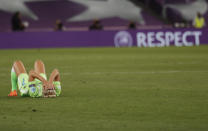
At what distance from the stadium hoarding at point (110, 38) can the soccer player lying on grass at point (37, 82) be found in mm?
25140

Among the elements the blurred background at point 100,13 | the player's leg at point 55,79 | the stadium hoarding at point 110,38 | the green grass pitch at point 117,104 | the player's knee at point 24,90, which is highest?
the blurred background at point 100,13

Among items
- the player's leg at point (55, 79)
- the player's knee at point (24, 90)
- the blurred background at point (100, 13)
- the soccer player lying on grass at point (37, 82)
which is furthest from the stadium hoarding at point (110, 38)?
the player's leg at point (55, 79)

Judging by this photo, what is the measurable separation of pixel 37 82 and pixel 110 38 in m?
26.5

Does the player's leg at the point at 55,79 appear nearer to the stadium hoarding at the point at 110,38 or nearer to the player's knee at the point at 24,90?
the player's knee at the point at 24,90

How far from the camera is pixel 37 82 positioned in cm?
1141

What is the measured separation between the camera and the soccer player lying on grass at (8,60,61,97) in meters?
11.4

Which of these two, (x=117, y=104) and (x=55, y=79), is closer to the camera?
(x=117, y=104)

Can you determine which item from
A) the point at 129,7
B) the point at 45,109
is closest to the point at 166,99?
the point at 45,109

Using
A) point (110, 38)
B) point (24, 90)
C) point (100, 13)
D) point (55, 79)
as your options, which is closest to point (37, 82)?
point (55, 79)

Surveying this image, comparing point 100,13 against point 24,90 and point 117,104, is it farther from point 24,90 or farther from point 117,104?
point 117,104

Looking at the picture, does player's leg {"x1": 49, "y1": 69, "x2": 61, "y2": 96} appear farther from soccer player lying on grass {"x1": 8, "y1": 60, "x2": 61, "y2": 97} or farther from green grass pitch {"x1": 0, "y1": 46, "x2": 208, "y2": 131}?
green grass pitch {"x1": 0, "y1": 46, "x2": 208, "y2": 131}

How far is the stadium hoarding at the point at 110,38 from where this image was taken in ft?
122

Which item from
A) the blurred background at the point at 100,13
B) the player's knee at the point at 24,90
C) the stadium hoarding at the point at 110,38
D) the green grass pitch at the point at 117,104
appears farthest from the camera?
the blurred background at the point at 100,13

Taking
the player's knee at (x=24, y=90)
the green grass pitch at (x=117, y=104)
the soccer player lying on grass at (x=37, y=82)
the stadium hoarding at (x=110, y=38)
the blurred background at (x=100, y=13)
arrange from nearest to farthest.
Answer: the green grass pitch at (x=117, y=104) → the soccer player lying on grass at (x=37, y=82) → the player's knee at (x=24, y=90) → the stadium hoarding at (x=110, y=38) → the blurred background at (x=100, y=13)
